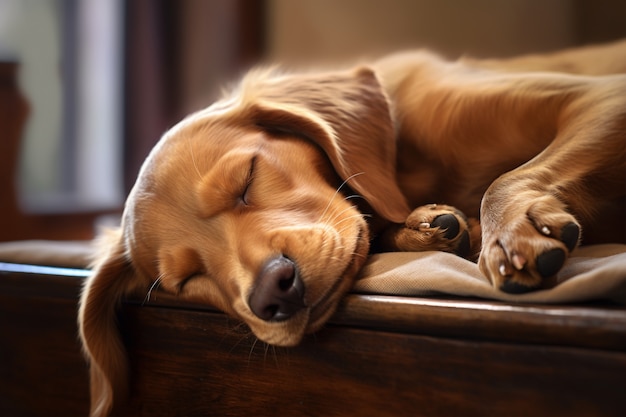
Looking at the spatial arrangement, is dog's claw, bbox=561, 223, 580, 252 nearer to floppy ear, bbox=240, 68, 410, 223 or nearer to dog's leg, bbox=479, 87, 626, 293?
dog's leg, bbox=479, 87, 626, 293

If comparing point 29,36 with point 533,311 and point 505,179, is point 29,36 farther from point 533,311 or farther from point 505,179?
point 533,311

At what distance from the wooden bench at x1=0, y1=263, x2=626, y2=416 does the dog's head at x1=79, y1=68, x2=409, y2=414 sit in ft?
0.22

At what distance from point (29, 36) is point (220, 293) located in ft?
10.8

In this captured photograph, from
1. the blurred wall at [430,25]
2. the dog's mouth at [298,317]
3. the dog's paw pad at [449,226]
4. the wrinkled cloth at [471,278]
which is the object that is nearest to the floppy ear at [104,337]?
the dog's mouth at [298,317]

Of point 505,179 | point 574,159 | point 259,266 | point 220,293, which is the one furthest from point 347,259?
point 574,159

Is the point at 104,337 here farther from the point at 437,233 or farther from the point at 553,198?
the point at 553,198

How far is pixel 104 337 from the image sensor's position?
168 cm

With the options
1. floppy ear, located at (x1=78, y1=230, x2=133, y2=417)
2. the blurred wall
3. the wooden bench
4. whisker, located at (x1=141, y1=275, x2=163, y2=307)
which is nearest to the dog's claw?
the wooden bench

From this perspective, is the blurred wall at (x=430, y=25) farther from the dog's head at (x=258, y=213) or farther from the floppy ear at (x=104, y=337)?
the floppy ear at (x=104, y=337)

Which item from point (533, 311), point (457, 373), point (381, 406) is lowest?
point (381, 406)

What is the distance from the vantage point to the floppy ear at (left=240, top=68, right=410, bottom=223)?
171 centimetres

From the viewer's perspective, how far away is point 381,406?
4.05 feet

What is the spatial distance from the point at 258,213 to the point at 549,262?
2.18 feet

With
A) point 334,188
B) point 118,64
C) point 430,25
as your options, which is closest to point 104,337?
point 334,188
